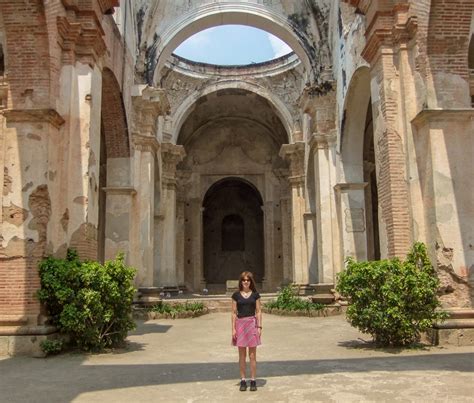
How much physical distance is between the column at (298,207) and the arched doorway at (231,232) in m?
9.01

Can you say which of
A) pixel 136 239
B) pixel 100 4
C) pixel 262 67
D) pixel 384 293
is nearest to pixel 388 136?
pixel 384 293

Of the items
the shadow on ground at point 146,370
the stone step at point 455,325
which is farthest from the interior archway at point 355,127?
the shadow on ground at point 146,370

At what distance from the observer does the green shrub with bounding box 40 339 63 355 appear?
7090 millimetres

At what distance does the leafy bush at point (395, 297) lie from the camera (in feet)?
23.4

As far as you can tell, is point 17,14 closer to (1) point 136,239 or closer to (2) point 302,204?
(1) point 136,239

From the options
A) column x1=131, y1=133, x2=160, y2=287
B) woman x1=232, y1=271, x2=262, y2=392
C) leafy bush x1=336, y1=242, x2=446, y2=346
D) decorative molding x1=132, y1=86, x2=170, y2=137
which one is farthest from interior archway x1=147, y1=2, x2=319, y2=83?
woman x1=232, y1=271, x2=262, y2=392

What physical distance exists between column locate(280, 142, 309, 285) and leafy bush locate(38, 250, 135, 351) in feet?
43.5

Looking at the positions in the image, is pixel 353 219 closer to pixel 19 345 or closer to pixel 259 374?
pixel 259 374

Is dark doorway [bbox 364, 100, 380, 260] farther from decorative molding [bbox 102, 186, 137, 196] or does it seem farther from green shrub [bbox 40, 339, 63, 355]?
green shrub [bbox 40, 339, 63, 355]

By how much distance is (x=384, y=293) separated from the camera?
23.6ft

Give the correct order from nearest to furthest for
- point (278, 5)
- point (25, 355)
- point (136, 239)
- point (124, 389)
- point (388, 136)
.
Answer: point (124, 389), point (25, 355), point (388, 136), point (136, 239), point (278, 5)

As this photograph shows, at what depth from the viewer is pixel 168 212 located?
843 inches

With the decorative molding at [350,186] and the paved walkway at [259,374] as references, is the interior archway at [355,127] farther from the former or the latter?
the paved walkway at [259,374]

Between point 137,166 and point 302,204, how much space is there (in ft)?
26.4
